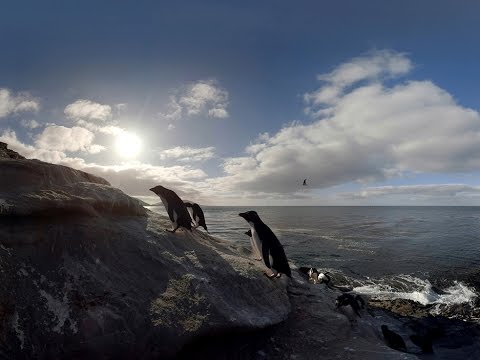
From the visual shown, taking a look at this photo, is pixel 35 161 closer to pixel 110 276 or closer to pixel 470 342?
pixel 110 276

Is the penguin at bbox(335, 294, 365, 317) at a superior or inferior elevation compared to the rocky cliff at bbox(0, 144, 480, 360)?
inferior

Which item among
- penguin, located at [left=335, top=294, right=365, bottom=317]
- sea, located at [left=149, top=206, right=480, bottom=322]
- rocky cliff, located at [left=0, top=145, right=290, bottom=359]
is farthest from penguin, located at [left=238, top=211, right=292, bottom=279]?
sea, located at [left=149, top=206, right=480, bottom=322]

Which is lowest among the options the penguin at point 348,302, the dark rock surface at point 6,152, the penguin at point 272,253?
the penguin at point 348,302

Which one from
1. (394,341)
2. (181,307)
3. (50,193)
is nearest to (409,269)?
(394,341)

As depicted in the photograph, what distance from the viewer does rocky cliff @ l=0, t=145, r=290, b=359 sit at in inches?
226

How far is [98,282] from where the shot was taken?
257 inches

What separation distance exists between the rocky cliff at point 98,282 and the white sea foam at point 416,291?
11138 millimetres

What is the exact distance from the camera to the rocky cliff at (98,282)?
573cm

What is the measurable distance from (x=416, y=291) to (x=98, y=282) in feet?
58.5

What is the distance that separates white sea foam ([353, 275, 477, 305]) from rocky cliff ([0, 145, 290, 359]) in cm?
1114

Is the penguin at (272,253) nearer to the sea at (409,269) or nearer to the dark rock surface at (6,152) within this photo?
the sea at (409,269)

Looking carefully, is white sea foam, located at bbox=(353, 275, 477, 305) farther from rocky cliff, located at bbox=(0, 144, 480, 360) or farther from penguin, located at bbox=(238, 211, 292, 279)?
penguin, located at bbox=(238, 211, 292, 279)

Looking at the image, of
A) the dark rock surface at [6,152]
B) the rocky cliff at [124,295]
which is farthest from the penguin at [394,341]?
the dark rock surface at [6,152]

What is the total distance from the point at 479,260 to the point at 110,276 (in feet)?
107
